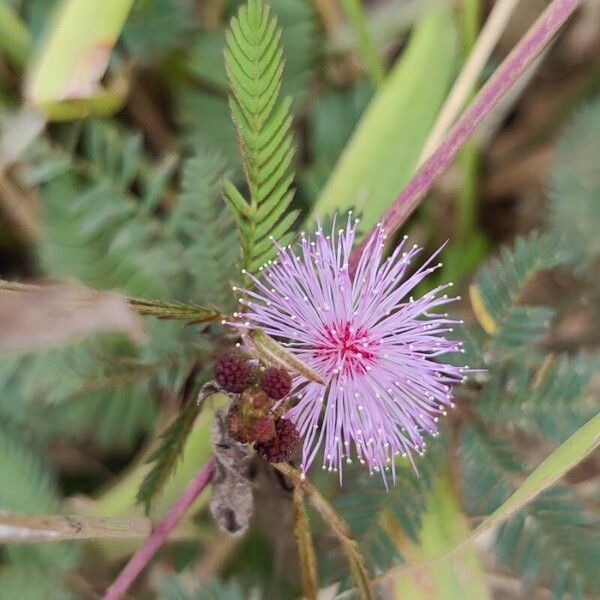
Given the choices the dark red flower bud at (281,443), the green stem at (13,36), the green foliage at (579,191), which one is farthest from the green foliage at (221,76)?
the dark red flower bud at (281,443)

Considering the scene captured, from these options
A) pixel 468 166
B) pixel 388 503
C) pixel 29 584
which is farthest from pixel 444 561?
pixel 468 166

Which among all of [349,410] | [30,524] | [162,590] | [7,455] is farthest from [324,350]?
[7,455]

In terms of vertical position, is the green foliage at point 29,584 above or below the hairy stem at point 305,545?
below

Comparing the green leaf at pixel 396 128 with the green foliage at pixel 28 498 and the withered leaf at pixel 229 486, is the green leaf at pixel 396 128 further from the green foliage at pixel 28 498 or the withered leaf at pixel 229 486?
the green foliage at pixel 28 498

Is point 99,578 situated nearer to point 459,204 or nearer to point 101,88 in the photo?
point 101,88

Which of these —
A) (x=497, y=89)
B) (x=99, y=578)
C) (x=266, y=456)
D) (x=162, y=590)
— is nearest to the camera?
(x=266, y=456)

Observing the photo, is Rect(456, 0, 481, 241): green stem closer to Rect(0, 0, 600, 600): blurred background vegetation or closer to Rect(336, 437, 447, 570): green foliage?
Rect(0, 0, 600, 600): blurred background vegetation

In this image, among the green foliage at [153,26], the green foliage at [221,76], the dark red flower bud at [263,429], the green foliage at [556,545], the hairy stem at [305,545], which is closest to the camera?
the dark red flower bud at [263,429]

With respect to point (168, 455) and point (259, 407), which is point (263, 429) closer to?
point (259, 407)
